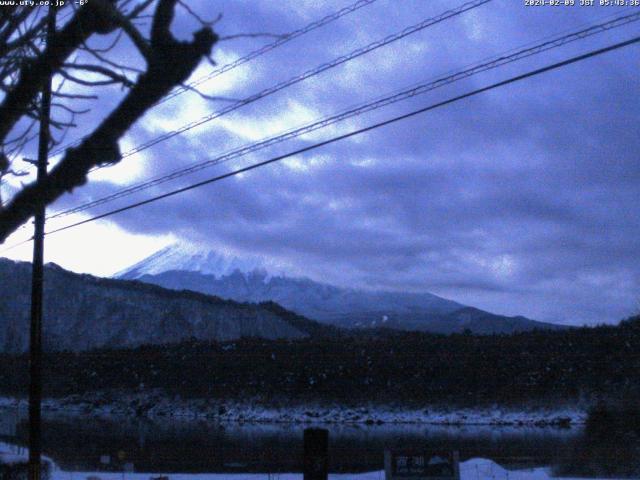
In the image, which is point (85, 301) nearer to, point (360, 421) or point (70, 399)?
point (70, 399)

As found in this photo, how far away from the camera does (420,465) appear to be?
14398 mm

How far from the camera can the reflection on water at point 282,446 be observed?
2397 cm

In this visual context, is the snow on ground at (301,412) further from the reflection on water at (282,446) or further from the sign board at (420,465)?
the sign board at (420,465)

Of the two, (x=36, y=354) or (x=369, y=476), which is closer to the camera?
(x=36, y=354)

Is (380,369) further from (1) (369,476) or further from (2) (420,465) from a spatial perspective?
(2) (420,465)

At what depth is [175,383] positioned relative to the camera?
6338 centimetres

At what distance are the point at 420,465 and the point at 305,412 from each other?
41046 mm

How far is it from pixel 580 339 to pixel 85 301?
194 ft

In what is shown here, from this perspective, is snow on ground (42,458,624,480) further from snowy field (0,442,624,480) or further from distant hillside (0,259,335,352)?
distant hillside (0,259,335,352)

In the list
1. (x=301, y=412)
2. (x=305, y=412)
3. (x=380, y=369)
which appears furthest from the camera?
(x=380, y=369)

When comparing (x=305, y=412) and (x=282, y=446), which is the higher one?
(x=282, y=446)

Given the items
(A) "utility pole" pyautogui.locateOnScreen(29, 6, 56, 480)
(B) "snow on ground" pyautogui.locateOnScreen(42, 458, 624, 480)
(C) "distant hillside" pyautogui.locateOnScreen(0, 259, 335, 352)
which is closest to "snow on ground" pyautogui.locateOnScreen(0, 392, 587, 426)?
(B) "snow on ground" pyautogui.locateOnScreen(42, 458, 624, 480)

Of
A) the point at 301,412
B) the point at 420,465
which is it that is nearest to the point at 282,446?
the point at 420,465

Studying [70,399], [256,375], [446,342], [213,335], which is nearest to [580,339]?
[446,342]
